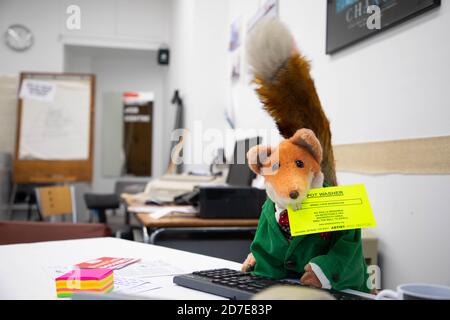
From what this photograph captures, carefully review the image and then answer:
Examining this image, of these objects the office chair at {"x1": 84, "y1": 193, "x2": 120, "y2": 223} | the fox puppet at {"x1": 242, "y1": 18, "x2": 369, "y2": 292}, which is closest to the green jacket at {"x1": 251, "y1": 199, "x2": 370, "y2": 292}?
the fox puppet at {"x1": 242, "y1": 18, "x2": 369, "y2": 292}

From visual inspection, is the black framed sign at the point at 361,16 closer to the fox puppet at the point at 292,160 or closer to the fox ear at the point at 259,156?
the fox puppet at the point at 292,160

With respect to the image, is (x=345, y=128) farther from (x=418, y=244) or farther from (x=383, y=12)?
(x=418, y=244)

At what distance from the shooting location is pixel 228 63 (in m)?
3.86

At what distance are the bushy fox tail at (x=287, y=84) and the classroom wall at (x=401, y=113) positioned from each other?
132 millimetres

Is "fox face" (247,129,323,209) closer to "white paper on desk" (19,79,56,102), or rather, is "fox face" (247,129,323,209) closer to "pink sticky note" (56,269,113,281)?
"pink sticky note" (56,269,113,281)

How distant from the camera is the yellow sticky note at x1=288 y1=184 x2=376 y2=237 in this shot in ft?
2.65

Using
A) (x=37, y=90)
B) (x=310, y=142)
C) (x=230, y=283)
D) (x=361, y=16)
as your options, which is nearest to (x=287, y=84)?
(x=310, y=142)

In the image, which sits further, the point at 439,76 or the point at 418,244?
the point at 418,244

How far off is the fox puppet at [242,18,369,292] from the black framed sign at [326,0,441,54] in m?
0.70

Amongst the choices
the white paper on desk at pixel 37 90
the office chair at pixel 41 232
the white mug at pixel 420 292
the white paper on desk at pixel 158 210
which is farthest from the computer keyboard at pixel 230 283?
the white paper on desk at pixel 37 90

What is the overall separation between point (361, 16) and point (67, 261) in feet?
4.44
